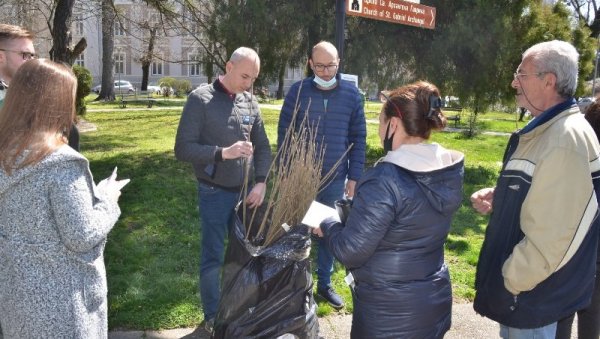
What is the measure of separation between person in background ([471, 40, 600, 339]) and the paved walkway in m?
1.28

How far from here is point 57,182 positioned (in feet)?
5.27

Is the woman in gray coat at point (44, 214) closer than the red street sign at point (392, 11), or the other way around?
the woman in gray coat at point (44, 214)

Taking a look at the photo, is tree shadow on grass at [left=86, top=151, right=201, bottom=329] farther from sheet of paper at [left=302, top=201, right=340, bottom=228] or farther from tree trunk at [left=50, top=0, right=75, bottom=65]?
tree trunk at [left=50, top=0, right=75, bottom=65]

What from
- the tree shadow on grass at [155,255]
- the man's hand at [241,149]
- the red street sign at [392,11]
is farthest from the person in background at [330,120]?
the tree shadow on grass at [155,255]

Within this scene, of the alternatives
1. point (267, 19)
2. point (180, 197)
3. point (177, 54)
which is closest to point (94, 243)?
point (180, 197)

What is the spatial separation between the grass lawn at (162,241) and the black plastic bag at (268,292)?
3.65 ft

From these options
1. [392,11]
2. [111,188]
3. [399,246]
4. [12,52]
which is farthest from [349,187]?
[12,52]

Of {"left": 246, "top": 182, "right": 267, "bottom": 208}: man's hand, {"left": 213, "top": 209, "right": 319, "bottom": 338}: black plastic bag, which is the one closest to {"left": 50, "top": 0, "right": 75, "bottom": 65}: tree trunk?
{"left": 246, "top": 182, "right": 267, "bottom": 208}: man's hand

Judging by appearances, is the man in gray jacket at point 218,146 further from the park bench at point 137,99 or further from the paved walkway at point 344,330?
the park bench at point 137,99

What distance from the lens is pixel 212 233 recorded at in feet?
10.0

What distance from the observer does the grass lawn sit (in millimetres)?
3482

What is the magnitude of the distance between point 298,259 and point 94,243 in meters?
0.97

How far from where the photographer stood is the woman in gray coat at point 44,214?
1.61 m

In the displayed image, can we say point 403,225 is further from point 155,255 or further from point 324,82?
point 155,255
